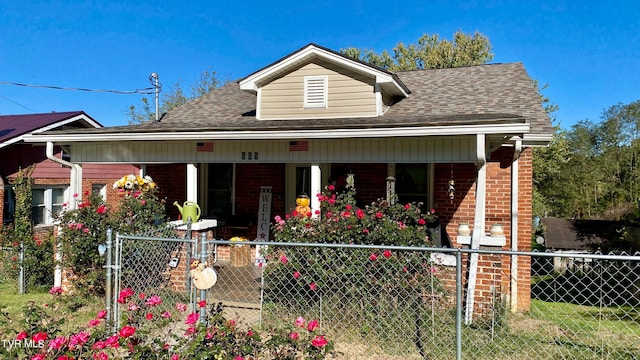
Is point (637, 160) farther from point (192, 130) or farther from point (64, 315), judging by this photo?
point (64, 315)

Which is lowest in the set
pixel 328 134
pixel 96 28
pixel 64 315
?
pixel 64 315

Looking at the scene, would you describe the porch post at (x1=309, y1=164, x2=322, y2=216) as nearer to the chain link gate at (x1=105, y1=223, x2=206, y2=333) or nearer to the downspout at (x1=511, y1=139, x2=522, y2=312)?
the chain link gate at (x1=105, y1=223, x2=206, y2=333)

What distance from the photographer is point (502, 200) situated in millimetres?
7734

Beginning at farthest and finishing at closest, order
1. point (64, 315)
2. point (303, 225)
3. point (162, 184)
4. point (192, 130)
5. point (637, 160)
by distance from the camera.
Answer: point (637, 160), point (162, 184), point (192, 130), point (64, 315), point (303, 225)

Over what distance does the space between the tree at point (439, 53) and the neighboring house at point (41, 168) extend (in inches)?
703

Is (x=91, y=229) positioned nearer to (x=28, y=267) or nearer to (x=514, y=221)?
(x=28, y=267)

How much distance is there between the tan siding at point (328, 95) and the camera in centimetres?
871

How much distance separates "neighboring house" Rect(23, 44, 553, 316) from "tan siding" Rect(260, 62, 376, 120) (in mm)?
21

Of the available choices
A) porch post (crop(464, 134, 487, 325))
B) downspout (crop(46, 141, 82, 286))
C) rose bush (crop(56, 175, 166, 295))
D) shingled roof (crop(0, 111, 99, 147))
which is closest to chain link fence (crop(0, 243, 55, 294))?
downspout (crop(46, 141, 82, 286))

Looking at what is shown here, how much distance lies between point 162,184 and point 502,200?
7384 millimetres

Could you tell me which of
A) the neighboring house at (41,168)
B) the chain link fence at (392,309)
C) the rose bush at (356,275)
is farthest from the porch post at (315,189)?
the neighboring house at (41,168)

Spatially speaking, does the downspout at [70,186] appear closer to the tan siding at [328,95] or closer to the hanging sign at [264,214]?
the hanging sign at [264,214]

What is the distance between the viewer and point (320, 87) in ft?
29.6

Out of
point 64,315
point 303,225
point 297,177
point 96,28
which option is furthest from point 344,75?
point 96,28
